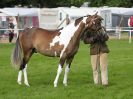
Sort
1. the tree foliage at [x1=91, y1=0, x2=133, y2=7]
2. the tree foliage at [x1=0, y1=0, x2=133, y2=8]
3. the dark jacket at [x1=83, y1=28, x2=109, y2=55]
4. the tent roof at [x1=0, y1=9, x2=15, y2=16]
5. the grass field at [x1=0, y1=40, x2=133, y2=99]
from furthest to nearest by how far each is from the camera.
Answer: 1. the tree foliage at [x1=0, y1=0, x2=133, y2=8]
2. the tree foliage at [x1=91, y1=0, x2=133, y2=7]
3. the tent roof at [x1=0, y1=9, x2=15, y2=16]
4. the dark jacket at [x1=83, y1=28, x2=109, y2=55]
5. the grass field at [x1=0, y1=40, x2=133, y2=99]

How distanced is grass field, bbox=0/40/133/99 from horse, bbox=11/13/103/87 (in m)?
0.62

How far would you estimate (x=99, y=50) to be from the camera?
1372cm

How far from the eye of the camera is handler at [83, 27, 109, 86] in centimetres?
1348

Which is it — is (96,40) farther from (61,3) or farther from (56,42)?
(61,3)

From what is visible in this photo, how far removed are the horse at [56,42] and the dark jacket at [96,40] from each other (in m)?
0.19

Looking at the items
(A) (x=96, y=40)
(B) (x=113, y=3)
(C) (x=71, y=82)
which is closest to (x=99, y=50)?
(A) (x=96, y=40)

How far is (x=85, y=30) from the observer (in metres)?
13.6

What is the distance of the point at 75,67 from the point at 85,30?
223 inches

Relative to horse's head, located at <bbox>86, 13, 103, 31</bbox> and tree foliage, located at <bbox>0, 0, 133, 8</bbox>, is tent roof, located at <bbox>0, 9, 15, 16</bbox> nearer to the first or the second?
tree foliage, located at <bbox>0, 0, 133, 8</bbox>

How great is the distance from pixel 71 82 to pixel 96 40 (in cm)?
181

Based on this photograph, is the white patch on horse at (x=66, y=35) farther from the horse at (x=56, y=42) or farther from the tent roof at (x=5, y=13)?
the tent roof at (x=5, y=13)

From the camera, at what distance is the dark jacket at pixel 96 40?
44.2 feet

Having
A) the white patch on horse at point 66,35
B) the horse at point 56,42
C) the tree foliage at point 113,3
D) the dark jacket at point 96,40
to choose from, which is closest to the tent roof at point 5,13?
the tree foliage at point 113,3

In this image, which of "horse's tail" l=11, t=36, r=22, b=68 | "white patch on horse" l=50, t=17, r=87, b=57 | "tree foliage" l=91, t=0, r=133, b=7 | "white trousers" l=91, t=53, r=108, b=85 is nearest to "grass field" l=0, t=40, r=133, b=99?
"white trousers" l=91, t=53, r=108, b=85
